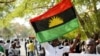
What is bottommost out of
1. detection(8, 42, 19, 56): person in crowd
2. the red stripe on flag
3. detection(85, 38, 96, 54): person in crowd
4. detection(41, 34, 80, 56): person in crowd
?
detection(85, 38, 96, 54): person in crowd

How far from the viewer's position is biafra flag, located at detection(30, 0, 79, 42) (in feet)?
39.0

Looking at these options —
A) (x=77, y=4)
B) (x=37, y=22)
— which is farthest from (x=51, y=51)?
(x=77, y=4)

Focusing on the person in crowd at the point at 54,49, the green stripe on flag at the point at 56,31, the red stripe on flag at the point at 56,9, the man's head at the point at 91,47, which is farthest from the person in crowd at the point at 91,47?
the red stripe on flag at the point at 56,9

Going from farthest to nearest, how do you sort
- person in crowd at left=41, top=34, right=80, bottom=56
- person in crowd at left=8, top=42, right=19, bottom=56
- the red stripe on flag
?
person in crowd at left=8, top=42, right=19, bottom=56 < person in crowd at left=41, top=34, right=80, bottom=56 < the red stripe on flag

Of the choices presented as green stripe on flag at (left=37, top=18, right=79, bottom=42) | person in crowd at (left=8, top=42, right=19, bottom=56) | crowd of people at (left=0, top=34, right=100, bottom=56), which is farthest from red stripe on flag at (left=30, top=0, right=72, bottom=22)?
person in crowd at (left=8, top=42, right=19, bottom=56)

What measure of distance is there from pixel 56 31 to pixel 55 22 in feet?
1.00

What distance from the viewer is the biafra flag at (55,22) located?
11.9m

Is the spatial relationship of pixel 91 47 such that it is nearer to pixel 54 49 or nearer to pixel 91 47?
pixel 91 47

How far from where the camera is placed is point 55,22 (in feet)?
39.3

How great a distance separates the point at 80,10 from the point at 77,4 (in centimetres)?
89

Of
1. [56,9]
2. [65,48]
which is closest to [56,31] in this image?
[56,9]

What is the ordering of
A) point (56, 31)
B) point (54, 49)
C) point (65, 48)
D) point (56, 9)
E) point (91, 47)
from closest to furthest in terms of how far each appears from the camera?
point (56, 9)
point (56, 31)
point (91, 47)
point (54, 49)
point (65, 48)

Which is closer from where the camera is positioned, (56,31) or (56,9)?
(56,9)

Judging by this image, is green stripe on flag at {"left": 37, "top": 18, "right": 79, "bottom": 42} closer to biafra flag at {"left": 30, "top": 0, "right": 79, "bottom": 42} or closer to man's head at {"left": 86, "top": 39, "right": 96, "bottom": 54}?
biafra flag at {"left": 30, "top": 0, "right": 79, "bottom": 42}
